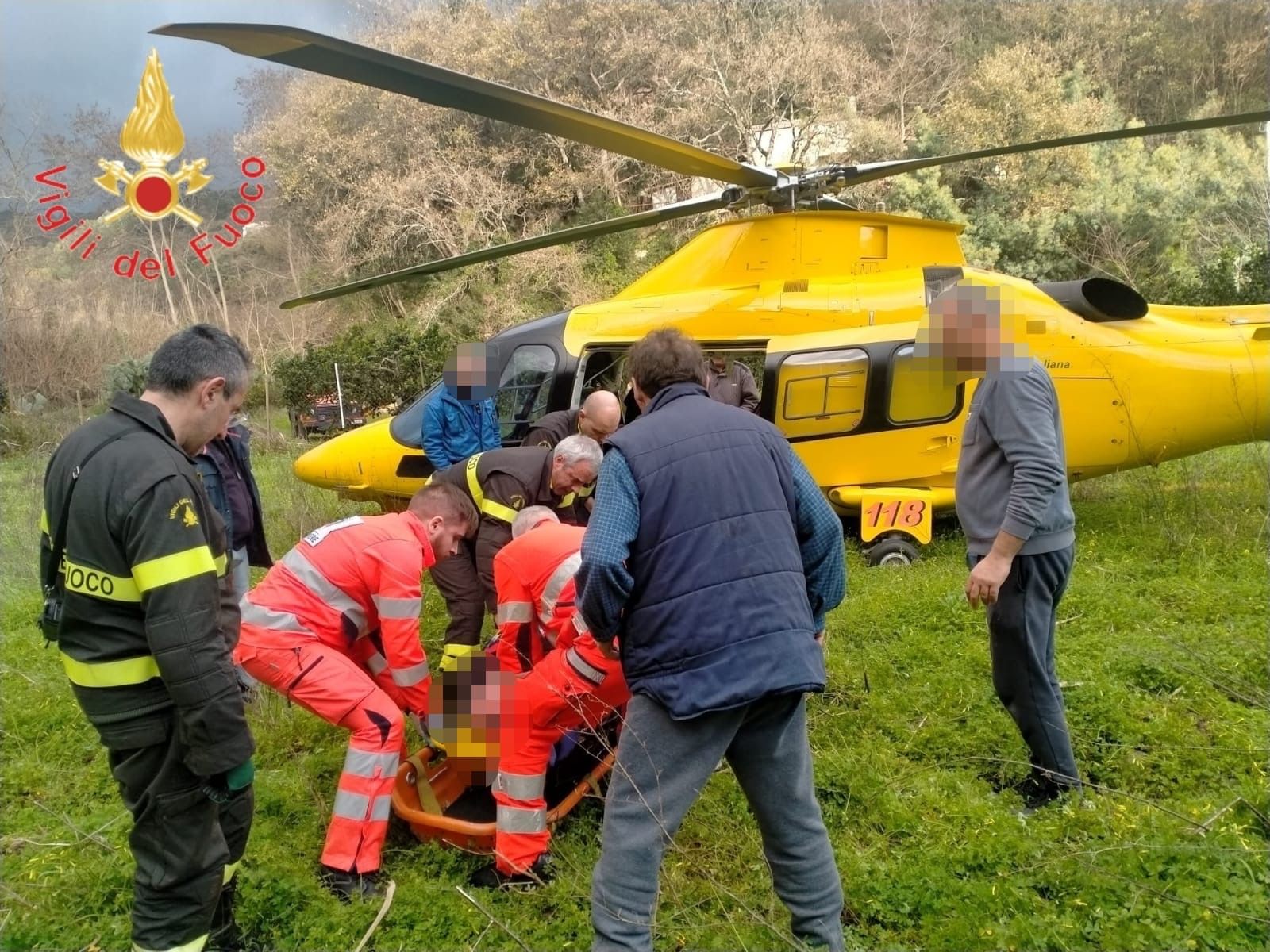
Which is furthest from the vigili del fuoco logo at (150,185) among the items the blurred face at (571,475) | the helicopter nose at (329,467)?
the blurred face at (571,475)

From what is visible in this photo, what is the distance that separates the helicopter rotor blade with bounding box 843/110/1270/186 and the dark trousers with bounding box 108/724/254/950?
5017 millimetres

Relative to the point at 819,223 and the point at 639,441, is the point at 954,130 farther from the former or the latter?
the point at 639,441

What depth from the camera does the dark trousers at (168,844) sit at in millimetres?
2369

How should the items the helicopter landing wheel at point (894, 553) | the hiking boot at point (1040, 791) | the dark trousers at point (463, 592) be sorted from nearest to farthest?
the hiking boot at point (1040, 791) < the dark trousers at point (463, 592) < the helicopter landing wheel at point (894, 553)

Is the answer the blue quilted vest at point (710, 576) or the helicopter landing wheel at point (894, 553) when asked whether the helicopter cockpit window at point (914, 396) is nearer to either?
the helicopter landing wheel at point (894, 553)

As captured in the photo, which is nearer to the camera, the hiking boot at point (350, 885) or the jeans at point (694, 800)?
the jeans at point (694, 800)

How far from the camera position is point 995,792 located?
11.8 ft

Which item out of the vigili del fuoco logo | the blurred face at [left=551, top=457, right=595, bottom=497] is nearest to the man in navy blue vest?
the blurred face at [left=551, top=457, right=595, bottom=497]

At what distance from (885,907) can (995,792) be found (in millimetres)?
982

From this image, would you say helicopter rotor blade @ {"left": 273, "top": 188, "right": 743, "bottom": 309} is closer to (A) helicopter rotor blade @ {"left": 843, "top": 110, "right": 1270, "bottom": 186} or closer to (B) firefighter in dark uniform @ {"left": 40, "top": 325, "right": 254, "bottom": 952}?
(A) helicopter rotor blade @ {"left": 843, "top": 110, "right": 1270, "bottom": 186}

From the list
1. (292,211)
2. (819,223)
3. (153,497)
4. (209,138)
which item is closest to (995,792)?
(153,497)

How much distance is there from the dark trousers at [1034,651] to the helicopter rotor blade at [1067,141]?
284cm

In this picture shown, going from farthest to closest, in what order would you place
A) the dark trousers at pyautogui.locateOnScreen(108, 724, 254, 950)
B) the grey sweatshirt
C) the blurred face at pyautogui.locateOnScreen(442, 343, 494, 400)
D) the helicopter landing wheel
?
the helicopter landing wheel, the blurred face at pyautogui.locateOnScreen(442, 343, 494, 400), the grey sweatshirt, the dark trousers at pyautogui.locateOnScreen(108, 724, 254, 950)

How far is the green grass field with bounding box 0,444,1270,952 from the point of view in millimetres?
2730
